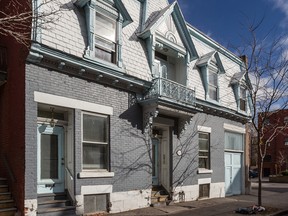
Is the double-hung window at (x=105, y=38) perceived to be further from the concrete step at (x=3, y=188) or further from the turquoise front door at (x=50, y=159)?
the concrete step at (x=3, y=188)

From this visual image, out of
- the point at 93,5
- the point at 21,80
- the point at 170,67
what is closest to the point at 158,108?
the point at 170,67

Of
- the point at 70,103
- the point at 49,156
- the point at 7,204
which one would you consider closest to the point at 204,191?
the point at 49,156

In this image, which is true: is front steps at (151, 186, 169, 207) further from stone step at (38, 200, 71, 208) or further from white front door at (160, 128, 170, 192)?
stone step at (38, 200, 71, 208)

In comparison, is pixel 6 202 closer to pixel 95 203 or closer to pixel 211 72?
pixel 95 203

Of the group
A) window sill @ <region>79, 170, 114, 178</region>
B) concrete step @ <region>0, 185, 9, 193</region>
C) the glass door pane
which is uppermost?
the glass door pane

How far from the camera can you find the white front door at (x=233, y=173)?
765 inches

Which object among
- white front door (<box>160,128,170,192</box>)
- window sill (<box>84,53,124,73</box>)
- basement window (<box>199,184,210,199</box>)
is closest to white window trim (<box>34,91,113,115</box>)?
window sill (<box>84,53,124,73</box>)

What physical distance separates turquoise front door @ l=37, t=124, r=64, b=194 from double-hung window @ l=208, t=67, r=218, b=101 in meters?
9.36

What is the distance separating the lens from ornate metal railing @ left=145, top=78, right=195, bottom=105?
13.4 metres

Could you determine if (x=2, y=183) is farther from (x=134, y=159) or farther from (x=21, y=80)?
(x=134, y=159)

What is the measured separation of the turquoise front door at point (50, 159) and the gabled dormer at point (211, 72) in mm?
8669

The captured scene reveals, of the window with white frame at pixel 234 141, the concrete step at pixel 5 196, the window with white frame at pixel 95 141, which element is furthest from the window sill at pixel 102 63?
the window with white frame at pixel 234 141

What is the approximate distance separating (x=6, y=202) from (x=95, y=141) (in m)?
3.31

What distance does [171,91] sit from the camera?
1398 centimetres
